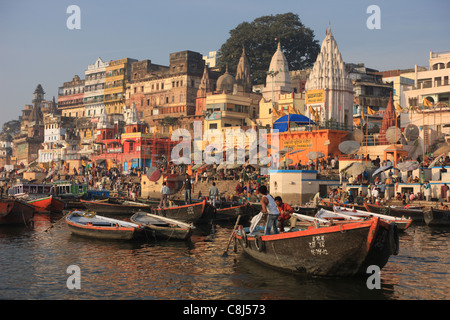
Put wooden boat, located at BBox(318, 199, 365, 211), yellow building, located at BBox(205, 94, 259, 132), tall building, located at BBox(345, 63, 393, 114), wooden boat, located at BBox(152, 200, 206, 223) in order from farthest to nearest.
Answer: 1. tall building, located at BBox(345, 63, 393, 114)
2. yellow building, located at BBox(205, 94, 259, 132)
3. wooden boat, located at BBox(318, 199, 365, 211)
4. wooden boat, located at BBox(152, 200, 206, 223)

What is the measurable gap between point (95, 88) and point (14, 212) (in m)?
66.9

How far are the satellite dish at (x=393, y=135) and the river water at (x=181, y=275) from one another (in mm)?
20087

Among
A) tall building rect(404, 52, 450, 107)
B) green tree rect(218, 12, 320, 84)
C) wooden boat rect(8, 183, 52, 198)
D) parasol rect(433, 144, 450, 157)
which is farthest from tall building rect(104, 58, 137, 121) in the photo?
parasol rect(433, 144, 450, 157)

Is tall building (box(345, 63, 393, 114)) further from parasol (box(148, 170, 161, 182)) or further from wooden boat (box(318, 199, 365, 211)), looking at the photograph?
wooden boat (box(318, 199, 365, 211))

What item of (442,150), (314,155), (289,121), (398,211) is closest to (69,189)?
(289,121)

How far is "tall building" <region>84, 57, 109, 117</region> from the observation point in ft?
293

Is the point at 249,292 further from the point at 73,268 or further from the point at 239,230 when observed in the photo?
the point at 73,268

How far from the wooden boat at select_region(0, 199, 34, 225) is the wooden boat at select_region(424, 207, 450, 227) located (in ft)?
66.1

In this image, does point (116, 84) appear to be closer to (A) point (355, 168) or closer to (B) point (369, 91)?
(B) point (369, 91)

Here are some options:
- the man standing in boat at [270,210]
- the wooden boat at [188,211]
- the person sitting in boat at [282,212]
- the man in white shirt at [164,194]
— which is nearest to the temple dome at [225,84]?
the man in white shirt at [164,194]

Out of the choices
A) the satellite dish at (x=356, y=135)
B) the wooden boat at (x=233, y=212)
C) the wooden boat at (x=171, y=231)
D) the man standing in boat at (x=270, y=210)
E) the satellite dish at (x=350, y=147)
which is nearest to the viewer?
the man standing in boat at (x=270, y=210)

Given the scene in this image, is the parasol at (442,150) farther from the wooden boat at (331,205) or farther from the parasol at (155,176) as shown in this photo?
the parasol at (155,176)

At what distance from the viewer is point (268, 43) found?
75.8 m

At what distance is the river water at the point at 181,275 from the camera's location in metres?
12.8
